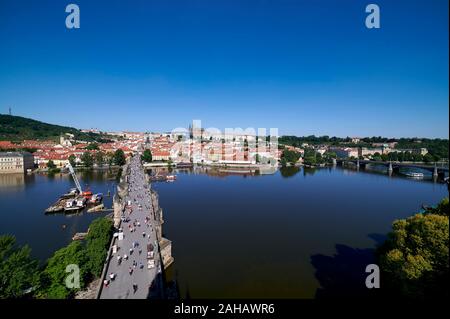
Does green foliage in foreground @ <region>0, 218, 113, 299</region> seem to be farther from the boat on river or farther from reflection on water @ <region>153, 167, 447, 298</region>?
the boat on river

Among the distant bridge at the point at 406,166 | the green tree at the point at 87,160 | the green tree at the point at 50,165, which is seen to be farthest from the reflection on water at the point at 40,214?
the distant bridge at the point at 406,166

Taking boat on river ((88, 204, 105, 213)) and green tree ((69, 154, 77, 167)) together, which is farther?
green tree ((69, 154, 77, 167))

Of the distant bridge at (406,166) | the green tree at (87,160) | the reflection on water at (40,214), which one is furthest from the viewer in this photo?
the green tree at (87,160)

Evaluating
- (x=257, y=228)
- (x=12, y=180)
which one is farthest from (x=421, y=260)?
(x=12, y=180)

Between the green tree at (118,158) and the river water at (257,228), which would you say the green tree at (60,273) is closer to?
the river water at (257,228)

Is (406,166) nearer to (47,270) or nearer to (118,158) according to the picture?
(118,158)

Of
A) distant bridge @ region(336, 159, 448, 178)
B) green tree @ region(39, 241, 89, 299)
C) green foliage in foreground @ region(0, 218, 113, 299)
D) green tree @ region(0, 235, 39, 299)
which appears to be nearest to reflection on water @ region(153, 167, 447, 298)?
green foliage in foreground @ region(0, 218, 113, 299)
